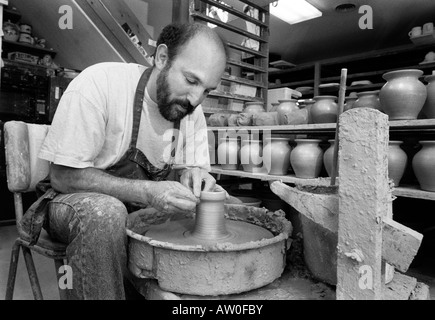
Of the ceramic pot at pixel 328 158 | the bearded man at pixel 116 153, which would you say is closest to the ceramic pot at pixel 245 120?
the ceramic pot at pixel 328 158

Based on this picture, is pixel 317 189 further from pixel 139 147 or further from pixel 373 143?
pixel 139 147

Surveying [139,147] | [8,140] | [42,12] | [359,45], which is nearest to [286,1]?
[359,45]

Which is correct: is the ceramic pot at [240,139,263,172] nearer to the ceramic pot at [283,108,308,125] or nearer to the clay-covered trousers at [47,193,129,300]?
the ceramic pot at [283,108,308,125]

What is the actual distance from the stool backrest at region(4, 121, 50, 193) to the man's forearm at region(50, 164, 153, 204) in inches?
15.2

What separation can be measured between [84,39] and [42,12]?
937mm

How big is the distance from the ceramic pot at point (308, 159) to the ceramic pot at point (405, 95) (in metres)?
0.81

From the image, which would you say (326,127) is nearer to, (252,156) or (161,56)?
(252,156)

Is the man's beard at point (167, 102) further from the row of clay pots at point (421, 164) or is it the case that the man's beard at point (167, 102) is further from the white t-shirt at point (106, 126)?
the row of clay pots at point (421, 164)

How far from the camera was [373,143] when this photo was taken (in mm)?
926

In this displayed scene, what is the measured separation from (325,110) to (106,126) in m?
2.24

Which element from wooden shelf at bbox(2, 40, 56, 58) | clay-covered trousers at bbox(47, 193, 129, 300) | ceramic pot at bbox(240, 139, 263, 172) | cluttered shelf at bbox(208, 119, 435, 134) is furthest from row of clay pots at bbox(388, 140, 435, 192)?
wooden shelf at bbox(2, 40, 56, 58)

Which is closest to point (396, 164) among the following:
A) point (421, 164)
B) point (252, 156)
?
point (421, 164)

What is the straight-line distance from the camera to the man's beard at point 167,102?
1598mm

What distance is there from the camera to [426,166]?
2375 mm
